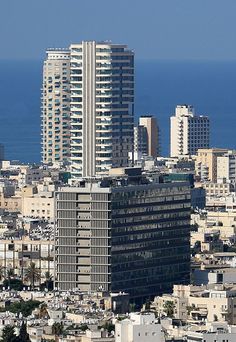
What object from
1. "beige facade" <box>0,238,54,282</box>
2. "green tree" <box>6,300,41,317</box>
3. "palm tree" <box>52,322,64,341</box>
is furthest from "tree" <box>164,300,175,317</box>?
"beige facade" <box>0,238,54,282</box>

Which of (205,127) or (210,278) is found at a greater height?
(205,127)

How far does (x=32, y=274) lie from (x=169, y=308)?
41.8 ft

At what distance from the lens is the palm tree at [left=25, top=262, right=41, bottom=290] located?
10244 centimetres

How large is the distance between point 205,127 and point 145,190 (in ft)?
211

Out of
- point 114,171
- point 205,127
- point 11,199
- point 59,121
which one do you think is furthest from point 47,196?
point 205,127

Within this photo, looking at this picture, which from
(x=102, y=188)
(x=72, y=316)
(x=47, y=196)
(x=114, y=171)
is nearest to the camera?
(x=72, y=316)

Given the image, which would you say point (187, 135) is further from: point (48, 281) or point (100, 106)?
point (48, 281)

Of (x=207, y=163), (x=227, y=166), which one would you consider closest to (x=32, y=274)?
(x=227, y=166)

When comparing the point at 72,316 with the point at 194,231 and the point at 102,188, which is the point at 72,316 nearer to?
the point at 102,188

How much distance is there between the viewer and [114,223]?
98312mm

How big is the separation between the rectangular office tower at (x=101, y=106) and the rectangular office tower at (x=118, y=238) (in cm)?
3781

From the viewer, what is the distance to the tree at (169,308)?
8999 centimetres

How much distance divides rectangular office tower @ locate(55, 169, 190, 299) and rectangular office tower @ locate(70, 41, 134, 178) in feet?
124

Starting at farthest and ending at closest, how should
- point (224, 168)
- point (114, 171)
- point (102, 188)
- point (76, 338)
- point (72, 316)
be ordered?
point (224, 168) → point (114, 171) → point (102, 188) → point (72, 316) → point (76, 338)
